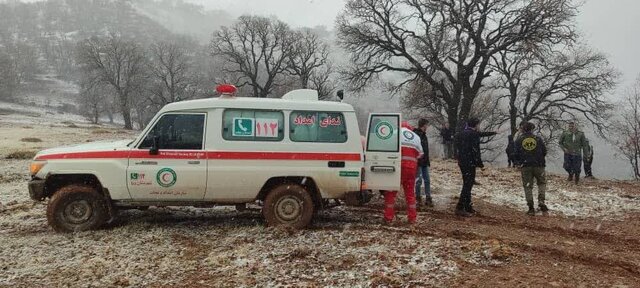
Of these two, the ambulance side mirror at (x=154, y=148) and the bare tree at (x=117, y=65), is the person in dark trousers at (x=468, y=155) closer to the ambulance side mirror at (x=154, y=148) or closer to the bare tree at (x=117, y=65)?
the ambulance side mirror at (x=154, y=148)

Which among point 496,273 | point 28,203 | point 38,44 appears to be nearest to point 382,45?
point 28,203

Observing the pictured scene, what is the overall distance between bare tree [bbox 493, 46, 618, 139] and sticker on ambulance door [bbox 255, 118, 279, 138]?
2497 cm

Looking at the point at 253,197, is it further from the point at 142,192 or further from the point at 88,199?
the point at 88,199

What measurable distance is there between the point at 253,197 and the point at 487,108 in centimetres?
4178

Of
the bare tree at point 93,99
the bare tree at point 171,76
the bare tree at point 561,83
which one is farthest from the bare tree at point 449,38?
the bare tree at point 93,99

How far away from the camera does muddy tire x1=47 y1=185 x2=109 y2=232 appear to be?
7.45m

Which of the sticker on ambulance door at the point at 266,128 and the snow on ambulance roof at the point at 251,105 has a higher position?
the snow on ambulance roof at the point at 251,105

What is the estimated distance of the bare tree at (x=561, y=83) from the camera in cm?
3125

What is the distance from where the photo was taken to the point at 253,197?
761 centimetres

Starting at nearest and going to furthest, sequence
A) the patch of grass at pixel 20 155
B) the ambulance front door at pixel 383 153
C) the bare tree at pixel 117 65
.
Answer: the ambulance front door at pixel 383 153 → the patch of grass at pixel 20 155 → the bare tree at pixel 117 65

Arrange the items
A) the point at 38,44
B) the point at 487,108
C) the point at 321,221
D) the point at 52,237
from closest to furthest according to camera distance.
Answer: the point at 52,237
the point at 321,221
the point at 487,108
the point at 38,44

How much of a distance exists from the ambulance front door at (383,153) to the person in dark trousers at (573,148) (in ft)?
31.7

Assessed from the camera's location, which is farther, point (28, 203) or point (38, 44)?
point (38, 44)

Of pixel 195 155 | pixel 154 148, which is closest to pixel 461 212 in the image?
pixel 195 155
